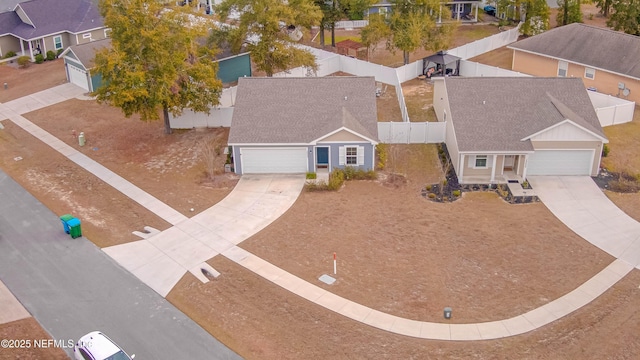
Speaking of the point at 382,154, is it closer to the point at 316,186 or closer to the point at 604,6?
the point at 316,186

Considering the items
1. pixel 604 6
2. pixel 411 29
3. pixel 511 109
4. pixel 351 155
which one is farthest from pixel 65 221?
pixel 604 6

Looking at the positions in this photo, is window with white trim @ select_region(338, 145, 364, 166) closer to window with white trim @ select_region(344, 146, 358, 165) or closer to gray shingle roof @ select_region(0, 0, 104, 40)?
window with white trim @ select_region(344, 146, 358, 165)

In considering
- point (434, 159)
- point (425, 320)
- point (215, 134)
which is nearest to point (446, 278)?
point (425, 320)

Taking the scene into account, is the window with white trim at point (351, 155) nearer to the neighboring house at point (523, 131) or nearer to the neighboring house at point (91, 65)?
the neighboring house at point (523, 131)

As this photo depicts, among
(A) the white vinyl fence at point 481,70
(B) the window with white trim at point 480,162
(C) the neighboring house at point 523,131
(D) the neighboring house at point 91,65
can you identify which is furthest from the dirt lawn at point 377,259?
(A) the white vinyl fence at point 481,70

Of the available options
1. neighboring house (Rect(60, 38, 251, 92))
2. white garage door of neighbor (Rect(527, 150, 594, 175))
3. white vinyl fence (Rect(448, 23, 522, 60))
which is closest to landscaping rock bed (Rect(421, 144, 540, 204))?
white garage door of neighbor (Rect(527, 150, 594, 175))

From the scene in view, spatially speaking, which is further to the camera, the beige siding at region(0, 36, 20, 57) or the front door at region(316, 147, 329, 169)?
the beige siding at region(0, 36, 20, 57)
